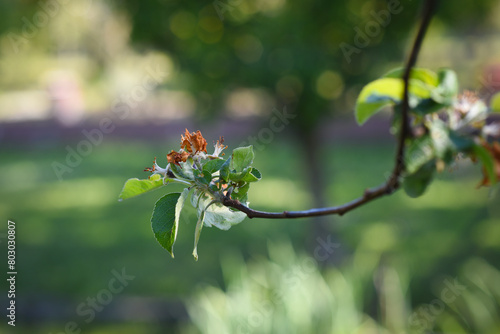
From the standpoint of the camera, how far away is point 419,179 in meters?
0.62

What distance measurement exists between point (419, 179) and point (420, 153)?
0.03 m

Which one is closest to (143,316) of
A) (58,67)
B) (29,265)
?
(29,265)

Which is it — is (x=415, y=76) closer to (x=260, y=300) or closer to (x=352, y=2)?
(x=260, y=300)

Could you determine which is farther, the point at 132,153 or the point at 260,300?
the point at 132,153

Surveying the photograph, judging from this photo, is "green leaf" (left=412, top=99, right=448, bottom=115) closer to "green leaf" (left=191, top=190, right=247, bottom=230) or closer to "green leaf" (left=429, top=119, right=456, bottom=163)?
"green leaf" (left=429, top=119, right=456, bottom=163)

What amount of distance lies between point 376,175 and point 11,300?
449 cm

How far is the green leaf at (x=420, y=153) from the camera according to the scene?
24.0 inches

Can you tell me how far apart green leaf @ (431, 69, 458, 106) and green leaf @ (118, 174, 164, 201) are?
1.07 feet

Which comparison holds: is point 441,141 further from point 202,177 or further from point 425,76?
point 202,177

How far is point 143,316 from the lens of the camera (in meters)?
3.46

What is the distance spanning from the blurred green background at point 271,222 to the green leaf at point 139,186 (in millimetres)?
381

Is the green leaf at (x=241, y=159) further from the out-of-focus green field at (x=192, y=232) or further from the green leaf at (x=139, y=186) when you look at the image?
the out-of-focus green field at (x=192, y=232)

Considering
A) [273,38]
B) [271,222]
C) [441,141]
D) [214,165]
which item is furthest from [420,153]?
[271,222]

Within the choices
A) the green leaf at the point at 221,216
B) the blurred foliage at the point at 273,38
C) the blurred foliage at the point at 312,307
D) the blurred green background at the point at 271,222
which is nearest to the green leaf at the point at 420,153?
the blurred green background at the point at 271,222
